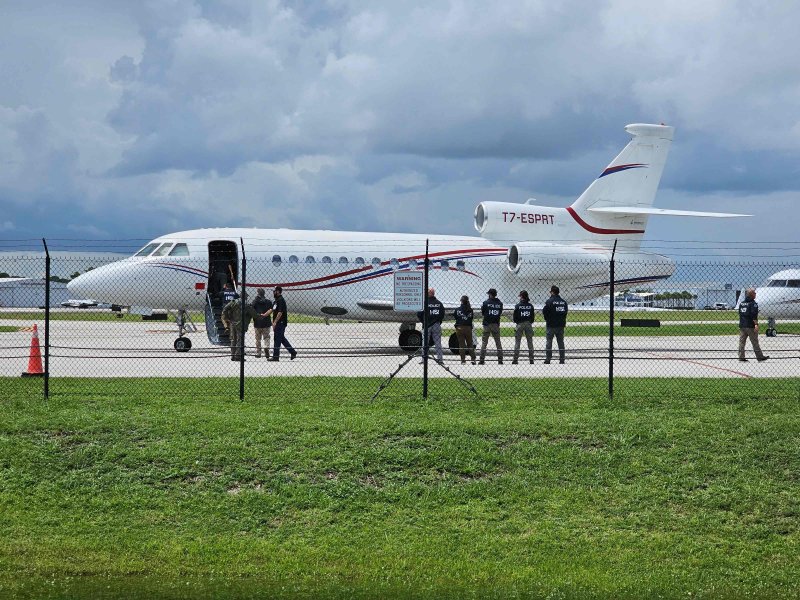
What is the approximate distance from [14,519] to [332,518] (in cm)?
320

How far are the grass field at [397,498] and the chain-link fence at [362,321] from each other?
2708 millimetres

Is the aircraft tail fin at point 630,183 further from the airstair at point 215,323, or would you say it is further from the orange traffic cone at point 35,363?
the orange traffic cone at point 35,363

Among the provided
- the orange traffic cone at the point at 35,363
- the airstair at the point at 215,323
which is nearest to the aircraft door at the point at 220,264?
the airstair at the point at 215,323

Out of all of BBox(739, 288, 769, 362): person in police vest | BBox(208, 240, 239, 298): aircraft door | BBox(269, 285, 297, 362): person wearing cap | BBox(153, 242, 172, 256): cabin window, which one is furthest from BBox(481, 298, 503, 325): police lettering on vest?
BBox(153, 242, 172, 256): cabin window

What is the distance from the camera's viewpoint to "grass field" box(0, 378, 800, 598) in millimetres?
8508

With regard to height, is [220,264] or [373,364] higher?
[220,264]

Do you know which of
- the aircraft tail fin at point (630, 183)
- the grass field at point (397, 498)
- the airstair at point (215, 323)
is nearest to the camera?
the grass field at point (397, 498)

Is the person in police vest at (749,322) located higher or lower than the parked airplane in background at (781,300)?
lower

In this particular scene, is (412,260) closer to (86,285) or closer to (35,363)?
(86,285)

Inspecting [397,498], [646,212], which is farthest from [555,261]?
[397,498]

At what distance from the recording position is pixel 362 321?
29719 mm

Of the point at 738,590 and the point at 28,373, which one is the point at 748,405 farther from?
the point at 28,373

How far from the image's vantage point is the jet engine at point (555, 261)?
3078 centimetres

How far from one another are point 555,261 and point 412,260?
16.0 ft
